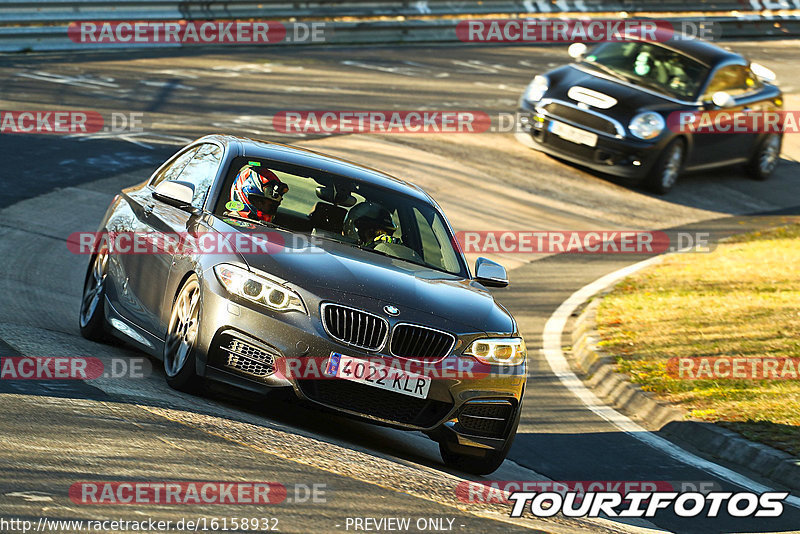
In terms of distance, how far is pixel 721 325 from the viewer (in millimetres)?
12914

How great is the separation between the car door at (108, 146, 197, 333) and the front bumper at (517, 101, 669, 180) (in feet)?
34.2

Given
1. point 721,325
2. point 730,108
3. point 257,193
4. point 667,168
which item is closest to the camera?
point 257,193

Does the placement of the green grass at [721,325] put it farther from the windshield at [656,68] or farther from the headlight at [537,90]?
the headlight at [537,90]

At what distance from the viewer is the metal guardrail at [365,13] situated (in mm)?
21734

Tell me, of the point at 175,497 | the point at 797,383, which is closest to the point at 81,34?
the point at 797,383

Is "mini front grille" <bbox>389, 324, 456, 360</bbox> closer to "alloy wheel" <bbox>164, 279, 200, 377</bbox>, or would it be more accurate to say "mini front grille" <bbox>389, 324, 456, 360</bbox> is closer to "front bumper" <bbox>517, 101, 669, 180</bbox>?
"alloy wheel" <bbox>164, 279, 200, 377</bbox>

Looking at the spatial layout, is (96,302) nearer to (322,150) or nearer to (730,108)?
(322,150)

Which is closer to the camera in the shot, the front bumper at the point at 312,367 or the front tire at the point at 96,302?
the front bumper at the point at 312,367

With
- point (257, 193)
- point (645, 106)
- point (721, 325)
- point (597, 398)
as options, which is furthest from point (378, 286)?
point (645, 106)

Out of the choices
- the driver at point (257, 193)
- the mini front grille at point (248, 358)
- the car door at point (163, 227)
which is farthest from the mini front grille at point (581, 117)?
the mini front grille at point (248, 358)

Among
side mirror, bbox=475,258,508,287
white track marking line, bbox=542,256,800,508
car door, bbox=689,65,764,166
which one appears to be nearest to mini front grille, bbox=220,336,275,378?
side mirror, bbox=475,258,508,287

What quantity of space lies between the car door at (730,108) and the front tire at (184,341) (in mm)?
13374

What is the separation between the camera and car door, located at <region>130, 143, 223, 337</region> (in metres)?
8.12

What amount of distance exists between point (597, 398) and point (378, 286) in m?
4.13
